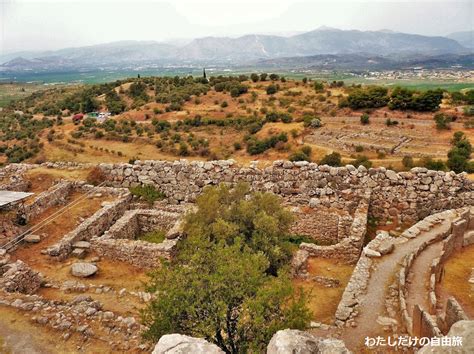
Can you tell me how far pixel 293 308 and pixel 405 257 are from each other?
5924 mm

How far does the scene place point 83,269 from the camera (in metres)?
12.3

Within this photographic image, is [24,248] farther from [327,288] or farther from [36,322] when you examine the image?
[327,288]

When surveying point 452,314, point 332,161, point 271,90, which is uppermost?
point 271,90

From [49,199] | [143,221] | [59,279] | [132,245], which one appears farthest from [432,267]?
[49,199]

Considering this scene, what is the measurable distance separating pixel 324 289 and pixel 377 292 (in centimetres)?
175

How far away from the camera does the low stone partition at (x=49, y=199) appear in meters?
15.3

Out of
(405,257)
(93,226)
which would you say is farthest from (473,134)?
(93,226)

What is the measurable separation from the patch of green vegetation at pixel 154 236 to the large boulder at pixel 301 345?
34.6 ft

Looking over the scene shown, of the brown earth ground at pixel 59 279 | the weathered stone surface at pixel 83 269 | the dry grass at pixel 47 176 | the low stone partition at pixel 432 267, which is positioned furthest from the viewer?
the dry grass at pixel 47 176

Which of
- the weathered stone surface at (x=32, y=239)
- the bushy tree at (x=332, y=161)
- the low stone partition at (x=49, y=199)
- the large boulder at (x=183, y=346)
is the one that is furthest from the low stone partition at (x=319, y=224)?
the bushy tree at (x=332, y=161)

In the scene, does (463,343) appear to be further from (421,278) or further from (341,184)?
(341,184)

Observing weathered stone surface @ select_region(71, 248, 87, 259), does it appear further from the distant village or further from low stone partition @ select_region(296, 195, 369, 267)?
the distant village

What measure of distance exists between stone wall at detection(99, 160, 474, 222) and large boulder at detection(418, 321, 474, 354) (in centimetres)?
1161

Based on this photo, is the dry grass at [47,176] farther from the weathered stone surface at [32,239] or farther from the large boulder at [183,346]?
the large boulder at [183,346]
